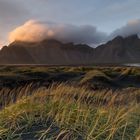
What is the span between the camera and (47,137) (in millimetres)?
6176

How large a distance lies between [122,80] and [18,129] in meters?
28.7

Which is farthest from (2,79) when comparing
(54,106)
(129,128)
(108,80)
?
(129,128)

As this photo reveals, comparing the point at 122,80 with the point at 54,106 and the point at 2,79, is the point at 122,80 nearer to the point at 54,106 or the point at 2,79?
the point at 2,79

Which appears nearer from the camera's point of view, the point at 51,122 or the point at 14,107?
the point at 51,122

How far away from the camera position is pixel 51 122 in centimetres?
714

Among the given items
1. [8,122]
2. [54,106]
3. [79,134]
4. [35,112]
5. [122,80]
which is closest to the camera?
[79,134]

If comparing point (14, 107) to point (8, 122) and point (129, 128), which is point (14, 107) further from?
point (129, 128)

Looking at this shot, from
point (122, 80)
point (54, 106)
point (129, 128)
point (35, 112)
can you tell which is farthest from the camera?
point (122, 80)

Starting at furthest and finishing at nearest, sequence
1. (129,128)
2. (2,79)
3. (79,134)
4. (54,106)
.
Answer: (2,79) → (54,106) → (129,128) → (79,134)

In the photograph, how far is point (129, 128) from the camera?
6.52 metres

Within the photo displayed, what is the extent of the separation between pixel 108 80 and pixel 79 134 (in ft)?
81.7

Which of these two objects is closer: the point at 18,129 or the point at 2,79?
the point at 18,129

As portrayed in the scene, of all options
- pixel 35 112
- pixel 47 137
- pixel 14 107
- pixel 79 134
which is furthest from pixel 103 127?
pixel 14 107

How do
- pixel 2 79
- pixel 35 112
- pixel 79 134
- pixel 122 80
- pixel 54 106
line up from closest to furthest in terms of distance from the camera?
pixel 79 134 < pixel 35 112 < pixel 54 106 < pixel 2 79 < pixel 122 80
